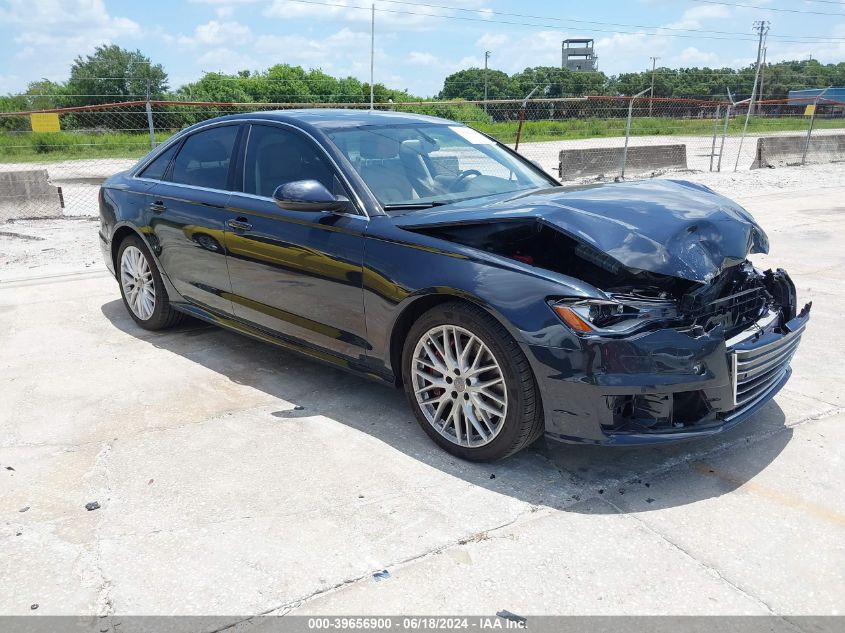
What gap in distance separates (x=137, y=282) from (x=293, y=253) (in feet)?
7.10

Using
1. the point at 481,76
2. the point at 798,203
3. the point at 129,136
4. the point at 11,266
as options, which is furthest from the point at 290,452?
the point at 481,76

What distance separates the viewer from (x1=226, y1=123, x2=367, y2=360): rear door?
3916mm

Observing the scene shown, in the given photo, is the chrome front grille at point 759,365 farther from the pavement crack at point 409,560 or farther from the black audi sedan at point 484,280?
the pavement crack at point 409,560

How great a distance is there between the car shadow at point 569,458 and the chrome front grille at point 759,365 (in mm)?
322

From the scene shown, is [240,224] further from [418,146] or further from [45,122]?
[45,122]

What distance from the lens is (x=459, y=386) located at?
3488mm

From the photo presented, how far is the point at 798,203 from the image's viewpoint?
12.5 metres

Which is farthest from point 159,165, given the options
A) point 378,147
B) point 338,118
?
point 378,147

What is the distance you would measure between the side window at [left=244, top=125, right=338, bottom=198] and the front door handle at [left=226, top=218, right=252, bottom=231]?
7.6 inches

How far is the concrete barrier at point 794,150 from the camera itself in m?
19.1

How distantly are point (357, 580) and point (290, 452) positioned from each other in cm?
116

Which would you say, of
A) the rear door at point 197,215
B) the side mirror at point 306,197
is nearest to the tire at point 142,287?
the rear door at point 197,215

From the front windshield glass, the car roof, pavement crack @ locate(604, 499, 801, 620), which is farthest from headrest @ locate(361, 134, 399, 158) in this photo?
pavement crack @ locate(604, 499, 801, 620)
